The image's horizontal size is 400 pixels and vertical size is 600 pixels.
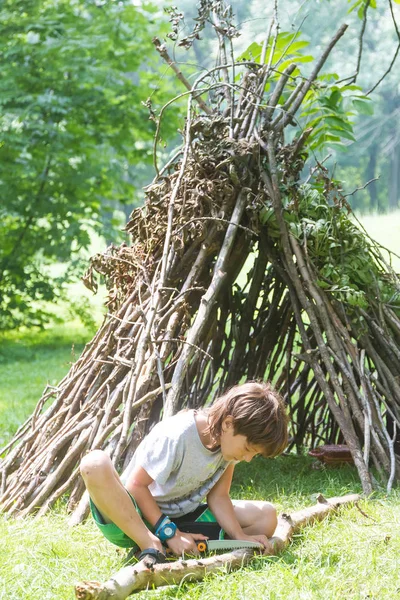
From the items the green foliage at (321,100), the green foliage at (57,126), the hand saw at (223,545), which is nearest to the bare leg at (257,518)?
the hand saw at (223,545)

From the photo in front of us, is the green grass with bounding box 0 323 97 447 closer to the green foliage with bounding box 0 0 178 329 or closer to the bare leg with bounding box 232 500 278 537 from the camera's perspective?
the green foliage with bounding box 0 0 178 329

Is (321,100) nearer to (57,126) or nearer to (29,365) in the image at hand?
(29,365)

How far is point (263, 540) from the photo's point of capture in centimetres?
244

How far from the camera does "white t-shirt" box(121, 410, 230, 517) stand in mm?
2373

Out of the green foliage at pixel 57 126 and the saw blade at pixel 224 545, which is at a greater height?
the green foliage at pixel 57 126

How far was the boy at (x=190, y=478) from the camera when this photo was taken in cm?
228

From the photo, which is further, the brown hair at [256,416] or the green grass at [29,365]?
the green grass at [29,365]

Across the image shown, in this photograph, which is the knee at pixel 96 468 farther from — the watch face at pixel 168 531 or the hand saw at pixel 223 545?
the hand saw at pixel 223 545

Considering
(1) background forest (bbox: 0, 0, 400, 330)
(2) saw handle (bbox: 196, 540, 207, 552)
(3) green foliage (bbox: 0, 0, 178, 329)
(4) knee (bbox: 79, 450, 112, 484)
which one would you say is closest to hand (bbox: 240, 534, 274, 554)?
(2) saw handle (bbox: 196, 540, 207, 552)

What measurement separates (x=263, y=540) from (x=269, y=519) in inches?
4.5

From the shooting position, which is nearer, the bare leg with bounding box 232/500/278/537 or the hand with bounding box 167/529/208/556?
the hand with bounding box 167/529/208/556

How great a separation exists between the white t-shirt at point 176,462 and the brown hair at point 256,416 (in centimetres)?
10

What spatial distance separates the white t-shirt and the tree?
465 mm

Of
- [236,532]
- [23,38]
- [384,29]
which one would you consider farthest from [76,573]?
[384,29]
